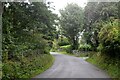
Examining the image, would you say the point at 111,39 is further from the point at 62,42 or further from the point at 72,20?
the point at 62,42

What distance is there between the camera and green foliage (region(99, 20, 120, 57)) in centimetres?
1519

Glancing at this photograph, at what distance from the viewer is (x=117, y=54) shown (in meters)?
16.0

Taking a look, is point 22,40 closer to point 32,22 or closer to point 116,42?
point 32,22

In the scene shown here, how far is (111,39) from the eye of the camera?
15.9 metres

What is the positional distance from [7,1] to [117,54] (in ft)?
28.4

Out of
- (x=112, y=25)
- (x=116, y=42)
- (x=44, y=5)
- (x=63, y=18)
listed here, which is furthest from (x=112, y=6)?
(x=63, y=18)

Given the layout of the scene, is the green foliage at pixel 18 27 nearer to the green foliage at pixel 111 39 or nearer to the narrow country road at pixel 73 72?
the narrow country road at pixel 73 72

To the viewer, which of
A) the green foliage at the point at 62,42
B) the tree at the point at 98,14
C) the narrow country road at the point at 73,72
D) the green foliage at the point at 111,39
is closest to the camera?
the narrow country road at the point at 73,72

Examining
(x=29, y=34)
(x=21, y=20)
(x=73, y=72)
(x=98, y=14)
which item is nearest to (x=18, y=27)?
(x=21, y=20)

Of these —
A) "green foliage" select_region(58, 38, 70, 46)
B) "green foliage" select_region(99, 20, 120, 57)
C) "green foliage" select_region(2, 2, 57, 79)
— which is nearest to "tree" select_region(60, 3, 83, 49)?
"green foliage" select_region(58, 38, 70, 46)

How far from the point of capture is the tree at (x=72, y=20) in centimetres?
3916

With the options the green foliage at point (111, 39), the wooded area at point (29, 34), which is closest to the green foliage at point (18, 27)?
the wooded area at point (29, 34)

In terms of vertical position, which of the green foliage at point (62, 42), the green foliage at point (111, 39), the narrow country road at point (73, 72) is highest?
the green foliage at point (111, 39)

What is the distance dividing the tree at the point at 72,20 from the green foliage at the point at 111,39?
2039cm
